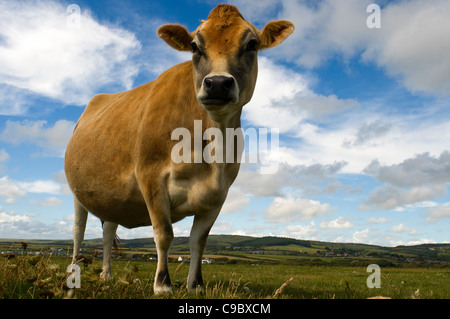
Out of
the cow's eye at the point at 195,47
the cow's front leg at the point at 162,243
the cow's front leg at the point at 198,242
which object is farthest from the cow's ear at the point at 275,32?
the cow's front leg at the point at 162,243

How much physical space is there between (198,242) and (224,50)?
3.34 m

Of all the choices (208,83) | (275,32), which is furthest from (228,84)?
(275,32)

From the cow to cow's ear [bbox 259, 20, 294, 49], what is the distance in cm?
2

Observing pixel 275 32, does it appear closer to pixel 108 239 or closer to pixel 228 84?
pixel 228 84

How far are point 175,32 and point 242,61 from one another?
4.78ft

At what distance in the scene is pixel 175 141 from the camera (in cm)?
622

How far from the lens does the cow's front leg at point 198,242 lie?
6.66 meters

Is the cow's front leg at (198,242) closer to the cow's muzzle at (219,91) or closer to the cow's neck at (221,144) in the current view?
the cow's neck at (221,144)

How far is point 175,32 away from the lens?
21.1ft

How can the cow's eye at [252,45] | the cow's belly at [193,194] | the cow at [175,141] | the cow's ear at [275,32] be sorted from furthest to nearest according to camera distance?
the cow's ear at [275,32] → the cow's belly at [193,194] → the cow's eye at [252,45] → the cow at [175,141]

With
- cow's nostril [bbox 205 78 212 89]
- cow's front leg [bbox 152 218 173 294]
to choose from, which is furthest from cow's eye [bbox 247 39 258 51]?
cow's front leg [bbox 152 218 173 294]

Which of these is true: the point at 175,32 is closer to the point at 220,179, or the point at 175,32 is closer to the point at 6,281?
the point at 220,179

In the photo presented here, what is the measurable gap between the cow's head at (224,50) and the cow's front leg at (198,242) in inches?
80.7
